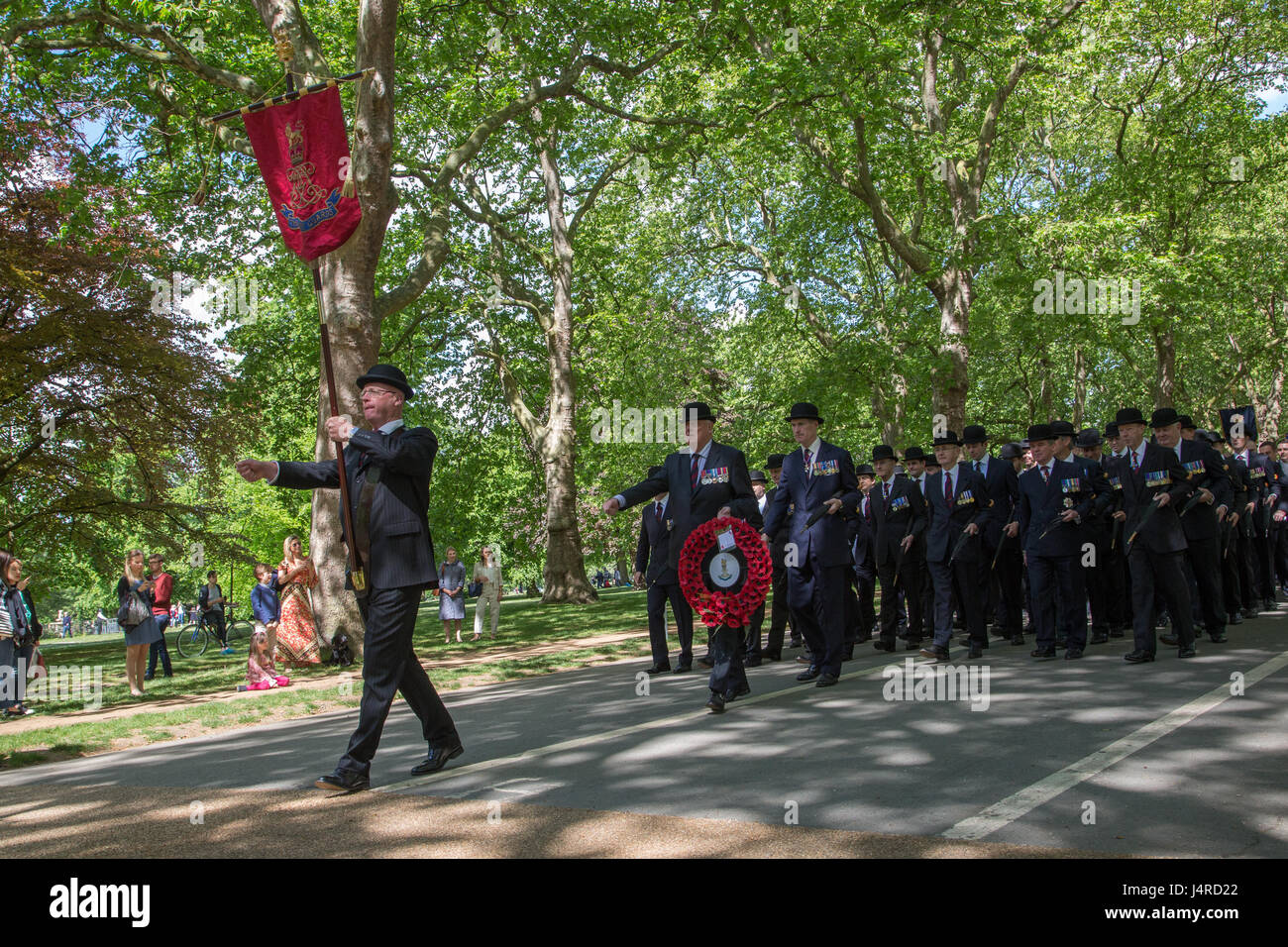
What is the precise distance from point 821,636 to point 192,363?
1571cm

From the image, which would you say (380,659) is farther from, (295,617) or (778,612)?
(295,617)

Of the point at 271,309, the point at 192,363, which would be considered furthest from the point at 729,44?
the point at 271,309

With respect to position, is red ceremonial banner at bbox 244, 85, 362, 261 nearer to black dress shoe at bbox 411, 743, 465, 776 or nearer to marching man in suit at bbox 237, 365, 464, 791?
marching man in suit at bbox 237, 365, 464, 791

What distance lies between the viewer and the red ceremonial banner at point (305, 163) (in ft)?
25.6

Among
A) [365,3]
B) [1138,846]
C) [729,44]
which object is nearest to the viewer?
[1138,846]

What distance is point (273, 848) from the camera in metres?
4.78

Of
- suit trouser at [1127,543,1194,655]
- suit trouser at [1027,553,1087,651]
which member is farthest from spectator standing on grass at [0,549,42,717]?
suit trouser at [1127,543,1194,655]

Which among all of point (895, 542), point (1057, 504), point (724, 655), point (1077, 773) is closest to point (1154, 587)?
point (1057, 504)

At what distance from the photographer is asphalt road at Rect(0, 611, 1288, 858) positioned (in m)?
4.66

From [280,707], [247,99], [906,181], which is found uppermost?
[906,181]

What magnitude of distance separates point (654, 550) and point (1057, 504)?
4581 millimetres

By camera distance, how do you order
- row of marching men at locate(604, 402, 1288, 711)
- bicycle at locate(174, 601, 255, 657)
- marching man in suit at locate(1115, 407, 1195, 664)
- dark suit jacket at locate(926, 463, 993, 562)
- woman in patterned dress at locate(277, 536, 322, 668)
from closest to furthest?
row of marching men at locate(604, 402, 1288, 711), marching man in suit at locate(1115, 407, 1195, 664), dark suit jacket at locate(926, 463, 993, 562), woman in patterned dress at locate(277, 536, 322, 668), bicycle at locate(174, 601, 255, 657)

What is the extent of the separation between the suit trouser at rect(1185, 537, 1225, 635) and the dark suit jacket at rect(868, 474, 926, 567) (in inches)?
115

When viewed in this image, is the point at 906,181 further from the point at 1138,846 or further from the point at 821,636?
the point at 1138,846
